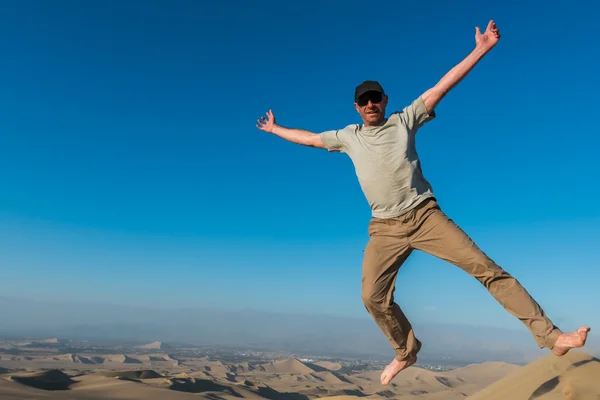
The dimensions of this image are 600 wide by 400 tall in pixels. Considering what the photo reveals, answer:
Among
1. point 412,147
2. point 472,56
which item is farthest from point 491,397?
point 472,56

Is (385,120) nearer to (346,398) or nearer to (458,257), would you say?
(458,257)

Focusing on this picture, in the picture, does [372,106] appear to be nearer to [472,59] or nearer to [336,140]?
[336,140]

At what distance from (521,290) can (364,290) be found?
143 centimetres

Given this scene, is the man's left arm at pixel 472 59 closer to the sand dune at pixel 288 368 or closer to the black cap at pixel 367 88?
the black cap at pixel 367 88

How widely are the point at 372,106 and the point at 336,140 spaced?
60 centimetres

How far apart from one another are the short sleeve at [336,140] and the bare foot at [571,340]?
98.2 inches

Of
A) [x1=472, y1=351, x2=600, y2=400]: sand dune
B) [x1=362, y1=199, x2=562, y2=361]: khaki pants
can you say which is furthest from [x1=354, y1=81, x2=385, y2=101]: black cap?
[x1=472, y1=351, x2=600, y2=400]: sand dune

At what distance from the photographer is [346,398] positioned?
7.77 m

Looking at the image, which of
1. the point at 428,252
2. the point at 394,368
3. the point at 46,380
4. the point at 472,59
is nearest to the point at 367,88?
the point at 472,59

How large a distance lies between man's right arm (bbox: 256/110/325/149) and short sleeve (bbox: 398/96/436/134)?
0.98 metres

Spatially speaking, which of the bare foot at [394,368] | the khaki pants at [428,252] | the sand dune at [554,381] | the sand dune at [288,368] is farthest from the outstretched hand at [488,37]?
the sand dune at [288,368]

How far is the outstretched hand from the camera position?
381 centimetres

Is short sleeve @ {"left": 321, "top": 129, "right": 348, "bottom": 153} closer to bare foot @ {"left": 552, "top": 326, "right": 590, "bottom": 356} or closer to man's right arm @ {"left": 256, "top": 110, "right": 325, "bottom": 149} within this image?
man's right arm @ {"left": 256, "top": 110, "right": 325, "bottom": 149}

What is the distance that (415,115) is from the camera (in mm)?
4141
